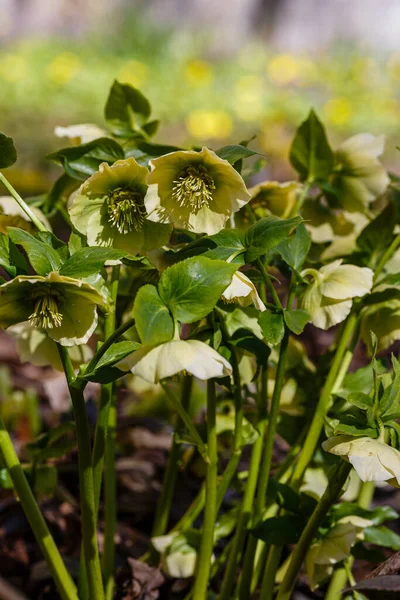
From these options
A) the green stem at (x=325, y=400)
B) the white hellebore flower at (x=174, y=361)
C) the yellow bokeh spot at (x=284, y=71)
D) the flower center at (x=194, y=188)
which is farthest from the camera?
the yellow bokeh spot at (x=284, y=71)

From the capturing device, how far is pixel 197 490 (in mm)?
1157

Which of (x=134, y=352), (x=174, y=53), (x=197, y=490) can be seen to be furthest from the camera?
(x=174, y=53)

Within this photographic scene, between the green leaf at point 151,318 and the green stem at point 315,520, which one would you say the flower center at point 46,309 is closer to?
the green leaf at point 151,318

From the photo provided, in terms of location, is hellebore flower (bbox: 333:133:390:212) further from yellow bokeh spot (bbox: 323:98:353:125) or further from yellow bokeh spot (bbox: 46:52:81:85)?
yellow bokeh spot (bbox: 46:52:81:85)

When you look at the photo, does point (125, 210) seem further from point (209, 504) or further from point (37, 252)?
point (209, 504)

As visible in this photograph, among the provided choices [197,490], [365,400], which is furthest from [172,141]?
[365,400]

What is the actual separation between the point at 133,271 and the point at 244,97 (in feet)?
11.4

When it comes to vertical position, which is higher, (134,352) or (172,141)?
(134,352)

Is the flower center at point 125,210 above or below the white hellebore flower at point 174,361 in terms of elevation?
above

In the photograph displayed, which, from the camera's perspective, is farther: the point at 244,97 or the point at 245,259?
the point at 244,97

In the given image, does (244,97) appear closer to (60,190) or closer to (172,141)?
(172,141)

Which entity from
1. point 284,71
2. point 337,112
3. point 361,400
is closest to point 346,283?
point 361,400

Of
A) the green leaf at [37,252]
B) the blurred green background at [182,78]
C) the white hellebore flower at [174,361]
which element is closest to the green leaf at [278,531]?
the white hellebore flower at [174,361]

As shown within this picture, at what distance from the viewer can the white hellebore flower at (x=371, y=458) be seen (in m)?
0.55
